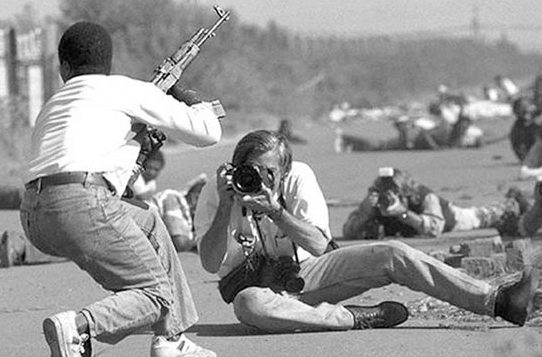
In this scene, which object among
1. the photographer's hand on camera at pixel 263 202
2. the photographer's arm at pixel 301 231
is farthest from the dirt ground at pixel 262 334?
the photographer's hand on camera at pixel 263 202

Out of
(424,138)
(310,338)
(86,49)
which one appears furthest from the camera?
(424,138)

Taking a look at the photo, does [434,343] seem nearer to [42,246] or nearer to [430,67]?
[42,246]

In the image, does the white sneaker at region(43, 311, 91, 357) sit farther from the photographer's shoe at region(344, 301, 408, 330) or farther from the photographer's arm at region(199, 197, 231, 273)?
the photographer's shoe at region(344, 301, 408, 330)

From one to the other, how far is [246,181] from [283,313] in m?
0.80

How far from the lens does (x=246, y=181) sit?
313 inches

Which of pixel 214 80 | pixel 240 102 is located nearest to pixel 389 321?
pixel 214 80

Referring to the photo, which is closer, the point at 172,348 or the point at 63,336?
the point at 63,336

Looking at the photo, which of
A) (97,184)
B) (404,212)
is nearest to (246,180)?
(97,184)

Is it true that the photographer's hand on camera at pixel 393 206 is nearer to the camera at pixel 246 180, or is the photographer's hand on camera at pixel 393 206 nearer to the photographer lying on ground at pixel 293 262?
the photographer lying on ground at pixel 293 262

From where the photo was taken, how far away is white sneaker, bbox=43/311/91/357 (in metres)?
6.94

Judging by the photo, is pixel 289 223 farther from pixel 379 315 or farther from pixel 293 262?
pixel 379 315

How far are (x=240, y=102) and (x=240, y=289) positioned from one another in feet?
126

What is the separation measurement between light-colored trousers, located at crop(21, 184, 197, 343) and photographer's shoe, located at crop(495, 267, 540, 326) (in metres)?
1.83

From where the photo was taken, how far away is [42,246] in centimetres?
721
